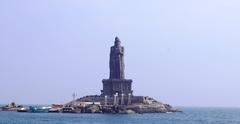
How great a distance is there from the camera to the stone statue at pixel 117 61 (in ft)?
506

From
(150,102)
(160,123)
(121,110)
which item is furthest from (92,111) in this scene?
(160,123)

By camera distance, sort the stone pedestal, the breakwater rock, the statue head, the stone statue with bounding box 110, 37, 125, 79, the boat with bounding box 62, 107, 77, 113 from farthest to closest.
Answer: the statue head, the stone statue with bounding box 110, 37, 125, 79, the stone pedestal, the boat with bounding box 62, 107, 77, 113, the breakwater rock

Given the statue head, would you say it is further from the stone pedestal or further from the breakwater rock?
the breakwater rock

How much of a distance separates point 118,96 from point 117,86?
8.69ft

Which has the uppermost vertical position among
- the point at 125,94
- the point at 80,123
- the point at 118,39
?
the point at 118,39

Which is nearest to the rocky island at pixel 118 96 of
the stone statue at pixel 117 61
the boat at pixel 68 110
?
the stone statue at pixel 117 61

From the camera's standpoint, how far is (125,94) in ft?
509

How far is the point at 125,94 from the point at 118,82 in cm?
368

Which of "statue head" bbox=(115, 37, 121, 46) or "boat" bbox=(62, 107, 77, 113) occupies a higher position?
"statue head" bbox=(115, 37, 121, 46)

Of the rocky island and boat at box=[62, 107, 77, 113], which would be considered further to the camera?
the rocky island

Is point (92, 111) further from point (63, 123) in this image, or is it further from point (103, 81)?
point (63, 123)

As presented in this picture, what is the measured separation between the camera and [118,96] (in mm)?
153625

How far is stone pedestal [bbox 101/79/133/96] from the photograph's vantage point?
505 ft

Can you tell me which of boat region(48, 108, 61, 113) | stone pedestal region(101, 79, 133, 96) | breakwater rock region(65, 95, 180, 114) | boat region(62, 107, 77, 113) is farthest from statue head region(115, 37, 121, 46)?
boat region(48, 108, 61, 113)
